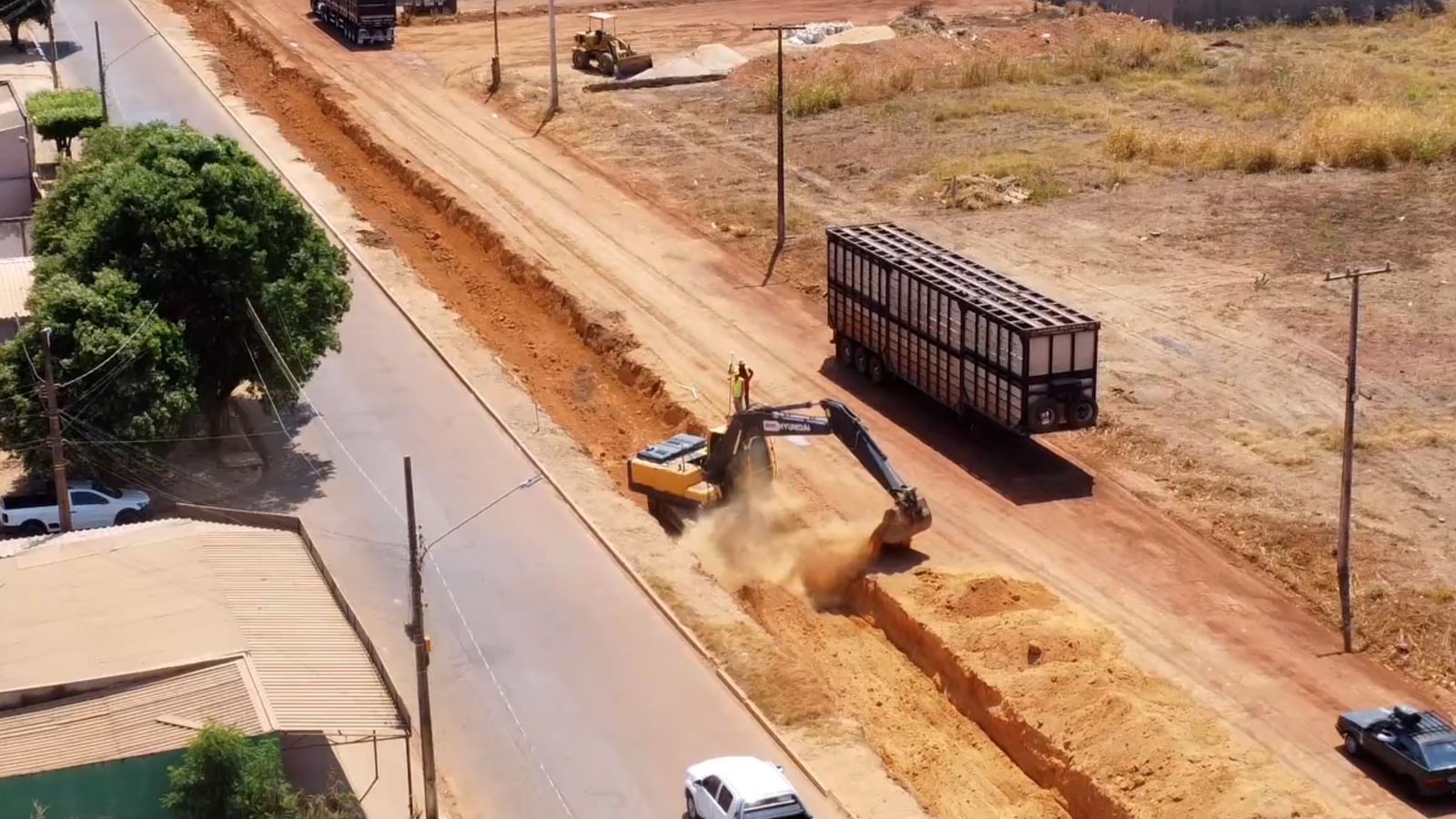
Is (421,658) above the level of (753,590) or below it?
above

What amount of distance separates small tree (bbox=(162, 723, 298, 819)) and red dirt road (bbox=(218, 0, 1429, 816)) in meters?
14.9

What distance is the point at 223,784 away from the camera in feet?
75.9

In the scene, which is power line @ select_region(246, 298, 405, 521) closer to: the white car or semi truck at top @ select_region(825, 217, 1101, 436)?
semi truck at top @ select_region(825, 217, 1101, 436)

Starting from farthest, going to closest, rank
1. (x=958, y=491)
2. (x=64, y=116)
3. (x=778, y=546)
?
(x=64, y=116)
(x=958, y=491)
(x=778, y=546)

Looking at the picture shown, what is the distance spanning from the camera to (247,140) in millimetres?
66750

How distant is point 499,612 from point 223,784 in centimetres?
900

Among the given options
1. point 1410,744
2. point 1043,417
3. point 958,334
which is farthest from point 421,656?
point 958,334

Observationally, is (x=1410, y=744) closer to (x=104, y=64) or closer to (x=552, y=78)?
(x=552, y=78)

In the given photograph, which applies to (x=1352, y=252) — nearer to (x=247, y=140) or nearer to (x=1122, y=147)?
(x=1122, y=147)

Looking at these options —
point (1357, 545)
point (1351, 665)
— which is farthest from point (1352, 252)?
point (1351, 665)

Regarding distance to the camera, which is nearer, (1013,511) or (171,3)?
(1013,511)

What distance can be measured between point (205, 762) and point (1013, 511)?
18469mm

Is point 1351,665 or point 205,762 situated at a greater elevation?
point 205,762

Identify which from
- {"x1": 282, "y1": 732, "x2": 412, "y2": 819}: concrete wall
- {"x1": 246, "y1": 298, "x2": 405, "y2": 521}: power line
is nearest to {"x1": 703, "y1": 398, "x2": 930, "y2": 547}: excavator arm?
{"x1": 246, "y1": 298, "x2": 405, "y2": 521}: power line
